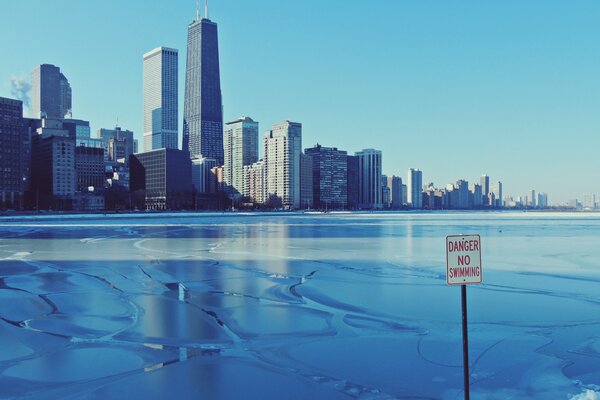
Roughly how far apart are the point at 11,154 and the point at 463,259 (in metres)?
Answer: 199

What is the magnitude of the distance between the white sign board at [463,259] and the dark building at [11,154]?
18389cm

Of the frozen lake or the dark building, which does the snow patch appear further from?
the dark building

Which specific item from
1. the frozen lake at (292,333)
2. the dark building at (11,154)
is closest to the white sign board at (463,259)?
the frozen lake at (292,333)

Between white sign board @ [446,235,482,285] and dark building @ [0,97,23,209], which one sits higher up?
dark building @ [0,97,23,209]

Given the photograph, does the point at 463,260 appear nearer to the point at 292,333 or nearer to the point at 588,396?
the point at 588,396

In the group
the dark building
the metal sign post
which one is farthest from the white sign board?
the dark building

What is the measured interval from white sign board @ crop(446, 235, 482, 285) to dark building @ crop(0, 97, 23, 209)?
183890mm

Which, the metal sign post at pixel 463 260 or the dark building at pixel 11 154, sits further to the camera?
the dark building at pixel 11 154

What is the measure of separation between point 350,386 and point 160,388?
2315 mm

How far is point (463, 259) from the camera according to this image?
18.5 feet

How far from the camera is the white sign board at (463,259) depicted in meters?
5.55

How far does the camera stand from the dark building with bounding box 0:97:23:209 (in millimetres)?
171875

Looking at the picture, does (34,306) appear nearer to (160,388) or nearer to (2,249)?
(160,388)

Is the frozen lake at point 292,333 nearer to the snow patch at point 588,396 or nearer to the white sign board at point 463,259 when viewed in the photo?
the snow patch at point 588,396
